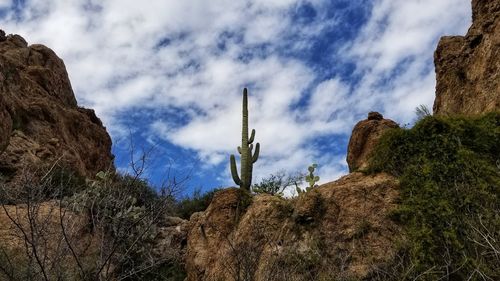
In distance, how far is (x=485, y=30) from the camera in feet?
37.9

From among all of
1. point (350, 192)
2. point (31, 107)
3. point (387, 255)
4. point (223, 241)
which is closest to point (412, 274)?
point (387, 255)

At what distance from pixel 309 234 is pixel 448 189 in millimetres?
2536

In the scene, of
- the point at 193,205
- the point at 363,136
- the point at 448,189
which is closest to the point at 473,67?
the point at 363,136

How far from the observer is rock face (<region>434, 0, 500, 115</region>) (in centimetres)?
1070

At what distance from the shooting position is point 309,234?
329 inches

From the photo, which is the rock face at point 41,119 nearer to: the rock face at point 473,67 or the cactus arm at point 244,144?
the cactus arm at point 244,144

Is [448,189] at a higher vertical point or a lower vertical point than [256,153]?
lower

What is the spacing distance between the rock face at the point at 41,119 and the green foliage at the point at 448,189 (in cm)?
1120

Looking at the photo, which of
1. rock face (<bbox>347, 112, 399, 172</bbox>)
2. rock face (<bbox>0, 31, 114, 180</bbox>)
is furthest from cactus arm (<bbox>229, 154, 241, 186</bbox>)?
rock face (<bbox>0, 31, 114, 180</bbox>)

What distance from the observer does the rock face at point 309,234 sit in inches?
295

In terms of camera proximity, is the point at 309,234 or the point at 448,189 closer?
the point at 448,189

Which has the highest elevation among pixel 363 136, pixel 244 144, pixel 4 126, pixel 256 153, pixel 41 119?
pixel 41 119

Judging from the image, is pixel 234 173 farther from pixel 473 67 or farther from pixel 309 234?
pixel 473 67

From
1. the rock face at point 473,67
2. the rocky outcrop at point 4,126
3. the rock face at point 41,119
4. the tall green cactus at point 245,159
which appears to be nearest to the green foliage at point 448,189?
the rock face at point 473,67
